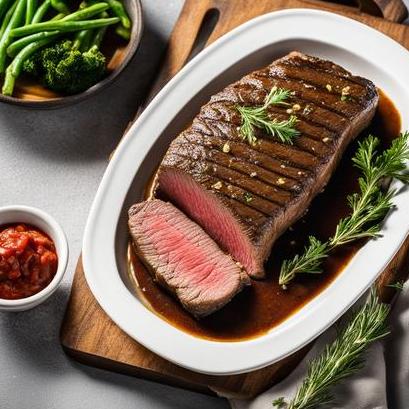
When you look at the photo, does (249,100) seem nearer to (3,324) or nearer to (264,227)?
(264,227)

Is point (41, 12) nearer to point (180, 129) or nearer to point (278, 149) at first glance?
point (180, 129)

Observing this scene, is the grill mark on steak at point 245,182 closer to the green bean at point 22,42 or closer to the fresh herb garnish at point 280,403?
the fresh herb garnish at point 280,403

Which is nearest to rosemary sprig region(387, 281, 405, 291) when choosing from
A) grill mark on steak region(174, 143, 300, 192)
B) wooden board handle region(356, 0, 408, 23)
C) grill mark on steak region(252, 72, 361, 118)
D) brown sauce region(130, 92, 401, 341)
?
brown sauce region(130, 92, 401, 341)

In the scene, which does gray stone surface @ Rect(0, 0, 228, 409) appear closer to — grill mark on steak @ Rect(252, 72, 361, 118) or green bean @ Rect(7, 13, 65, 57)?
green bean @ Rect(7, 13, 65, 57)

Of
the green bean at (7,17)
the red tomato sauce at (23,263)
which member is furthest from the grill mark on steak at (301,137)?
the green bean at (7,17)

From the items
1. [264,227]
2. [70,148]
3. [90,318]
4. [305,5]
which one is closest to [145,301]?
[90,318]

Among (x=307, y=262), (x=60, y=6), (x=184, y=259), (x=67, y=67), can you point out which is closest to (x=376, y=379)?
(x=307, y=262)
